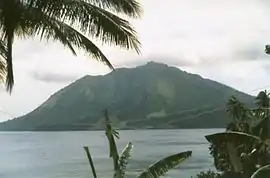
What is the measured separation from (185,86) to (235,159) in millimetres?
14085

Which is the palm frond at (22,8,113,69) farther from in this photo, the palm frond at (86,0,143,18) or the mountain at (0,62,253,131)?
the mountain at (0,62,253,131)

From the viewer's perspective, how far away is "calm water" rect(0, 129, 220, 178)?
1767cm

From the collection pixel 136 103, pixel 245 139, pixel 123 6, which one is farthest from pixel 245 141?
pixel 136 103

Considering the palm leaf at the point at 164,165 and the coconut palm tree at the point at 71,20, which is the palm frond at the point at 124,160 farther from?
the coconut palm tree at the point at 71,20

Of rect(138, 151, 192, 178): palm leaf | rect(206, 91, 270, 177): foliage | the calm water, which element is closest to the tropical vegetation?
rect(206, 91, 270, 177): foliage

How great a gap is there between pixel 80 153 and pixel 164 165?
22754 millimetres

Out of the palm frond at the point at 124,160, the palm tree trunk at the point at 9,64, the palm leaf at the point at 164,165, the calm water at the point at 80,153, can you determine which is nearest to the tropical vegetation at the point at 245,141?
the palm leaf at the point at 164,165

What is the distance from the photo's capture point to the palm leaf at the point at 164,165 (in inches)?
142

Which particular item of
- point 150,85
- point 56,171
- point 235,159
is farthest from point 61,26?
point 56,171

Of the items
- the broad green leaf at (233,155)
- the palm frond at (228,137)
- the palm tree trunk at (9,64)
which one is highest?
the palm tree trunk at (9,64)

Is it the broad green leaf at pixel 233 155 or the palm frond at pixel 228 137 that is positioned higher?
the palm frond at pixel 228 137

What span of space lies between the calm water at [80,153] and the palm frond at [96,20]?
11152 mm

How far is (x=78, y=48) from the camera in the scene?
4.19 metres

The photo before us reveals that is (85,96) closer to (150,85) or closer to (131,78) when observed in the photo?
(131,78)
